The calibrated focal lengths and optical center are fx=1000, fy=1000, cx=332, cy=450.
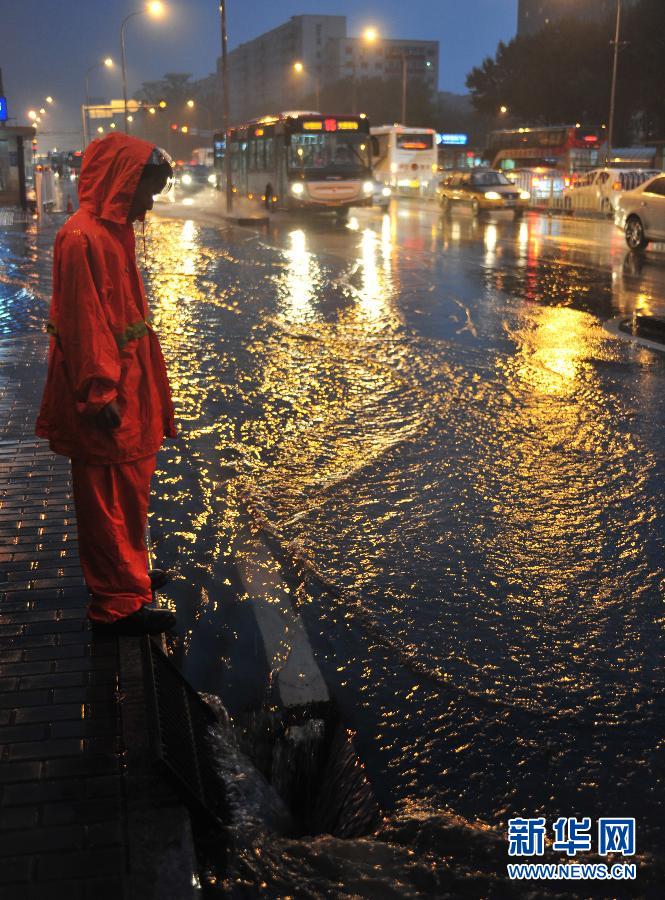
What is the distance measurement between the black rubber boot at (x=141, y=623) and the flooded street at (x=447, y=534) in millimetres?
205

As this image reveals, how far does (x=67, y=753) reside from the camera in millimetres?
3248

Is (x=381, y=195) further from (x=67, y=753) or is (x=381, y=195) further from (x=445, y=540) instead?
(x=67, y=753)

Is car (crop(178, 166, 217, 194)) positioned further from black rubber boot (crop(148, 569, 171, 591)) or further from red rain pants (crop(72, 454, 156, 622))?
red rain pants (crop(72, 454, 156, 622))

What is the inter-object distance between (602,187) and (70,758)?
3592cm

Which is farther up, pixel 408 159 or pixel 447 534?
pixel 408 159

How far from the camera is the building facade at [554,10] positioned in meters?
100

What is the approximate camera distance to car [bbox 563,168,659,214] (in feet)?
113

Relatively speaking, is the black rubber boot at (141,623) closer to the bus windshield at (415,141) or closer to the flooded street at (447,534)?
the flooded street at (447,534)

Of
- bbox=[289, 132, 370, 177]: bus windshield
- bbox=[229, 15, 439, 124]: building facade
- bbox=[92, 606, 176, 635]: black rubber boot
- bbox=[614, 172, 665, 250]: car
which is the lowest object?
bbox=[92, 606, 176, 635]: black rubber boot

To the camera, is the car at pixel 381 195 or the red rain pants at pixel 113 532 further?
the car at pixel 381 195

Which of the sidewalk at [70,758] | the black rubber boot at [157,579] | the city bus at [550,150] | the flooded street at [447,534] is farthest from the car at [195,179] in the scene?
the sidewalk at [70,758]

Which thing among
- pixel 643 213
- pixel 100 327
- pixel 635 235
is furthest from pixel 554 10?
pixel 100 327

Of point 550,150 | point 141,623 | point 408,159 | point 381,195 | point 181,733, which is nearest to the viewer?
point 181,733

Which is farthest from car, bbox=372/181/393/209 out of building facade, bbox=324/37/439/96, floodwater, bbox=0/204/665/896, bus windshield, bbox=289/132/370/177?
building facade, bbox=324/37/439/96
